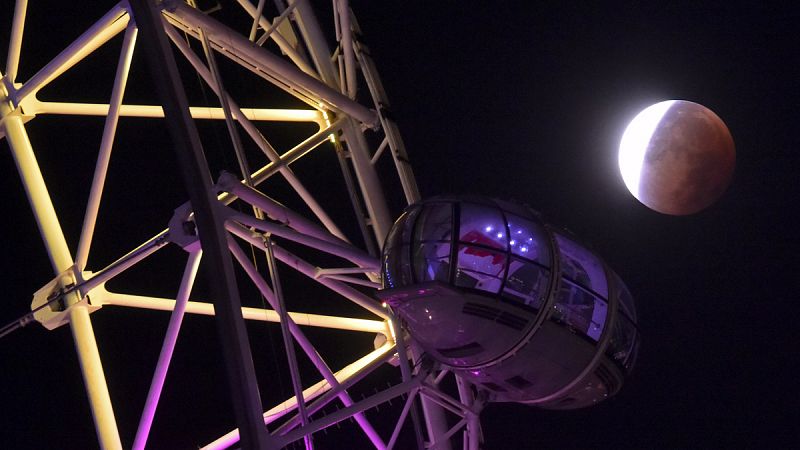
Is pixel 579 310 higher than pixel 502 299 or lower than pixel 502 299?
lower

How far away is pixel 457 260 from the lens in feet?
48.2

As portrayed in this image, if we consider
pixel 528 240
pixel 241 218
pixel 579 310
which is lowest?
pixel 579 310

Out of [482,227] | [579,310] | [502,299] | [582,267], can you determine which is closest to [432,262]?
[482,227]

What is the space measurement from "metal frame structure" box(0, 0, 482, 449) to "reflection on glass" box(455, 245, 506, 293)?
72.9 inches

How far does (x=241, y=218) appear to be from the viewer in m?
14.8

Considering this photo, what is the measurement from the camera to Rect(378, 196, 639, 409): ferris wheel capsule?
48.0 ft

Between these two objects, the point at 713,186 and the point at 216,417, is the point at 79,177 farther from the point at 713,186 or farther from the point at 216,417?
the point at 713,186

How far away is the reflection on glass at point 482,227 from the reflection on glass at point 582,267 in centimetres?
86

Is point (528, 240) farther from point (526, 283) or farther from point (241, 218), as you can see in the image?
point (241, 218)

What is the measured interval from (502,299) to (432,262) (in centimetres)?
88

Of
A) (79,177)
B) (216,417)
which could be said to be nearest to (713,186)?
(216,417)

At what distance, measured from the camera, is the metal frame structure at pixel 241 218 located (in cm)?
1462

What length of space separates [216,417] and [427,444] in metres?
10.4

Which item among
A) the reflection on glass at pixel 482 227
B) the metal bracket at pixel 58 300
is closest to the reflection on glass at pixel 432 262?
the reflection on glass at pixel 482 227
